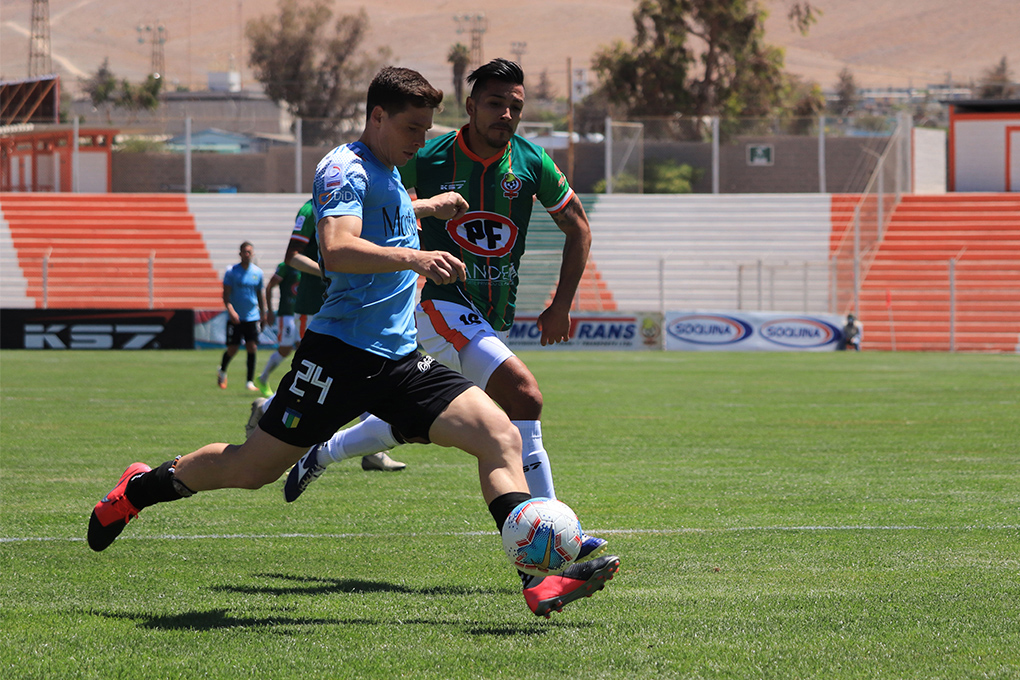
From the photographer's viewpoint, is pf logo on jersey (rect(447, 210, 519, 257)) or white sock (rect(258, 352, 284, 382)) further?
white sock (rect(258, 352, 284, 382))

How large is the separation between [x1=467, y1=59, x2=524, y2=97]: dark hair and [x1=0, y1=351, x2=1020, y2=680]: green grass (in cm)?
222

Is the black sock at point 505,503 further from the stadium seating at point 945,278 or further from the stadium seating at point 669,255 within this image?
the stadium seating at point 945,278

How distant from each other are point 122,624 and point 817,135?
3724 centimetres

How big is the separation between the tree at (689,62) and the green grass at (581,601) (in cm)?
4983

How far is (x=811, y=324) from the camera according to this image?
29.7 metres

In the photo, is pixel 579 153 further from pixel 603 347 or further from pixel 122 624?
pixel 122 624

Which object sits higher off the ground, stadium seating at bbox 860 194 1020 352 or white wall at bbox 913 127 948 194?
white wall at bbox 913 127 948 194

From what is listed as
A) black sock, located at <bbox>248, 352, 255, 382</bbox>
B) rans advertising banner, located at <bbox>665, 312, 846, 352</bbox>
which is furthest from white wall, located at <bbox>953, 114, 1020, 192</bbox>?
black sock, located at <bbox>248, 352, 255, 382</bbox>

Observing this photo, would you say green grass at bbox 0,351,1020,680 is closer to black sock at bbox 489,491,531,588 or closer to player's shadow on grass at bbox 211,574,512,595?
player's shadow on grass at bbox 211,574,512,595

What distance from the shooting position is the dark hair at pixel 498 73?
5.76 meters

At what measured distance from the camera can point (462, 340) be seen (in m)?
5.80

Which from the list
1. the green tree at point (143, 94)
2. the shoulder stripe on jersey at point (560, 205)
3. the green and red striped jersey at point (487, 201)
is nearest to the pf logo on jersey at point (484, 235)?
the green and red striped jersey at point (487, 201)

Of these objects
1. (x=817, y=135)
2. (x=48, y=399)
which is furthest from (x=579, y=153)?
(x=48, y=399)

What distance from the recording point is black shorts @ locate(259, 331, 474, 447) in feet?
15.4
